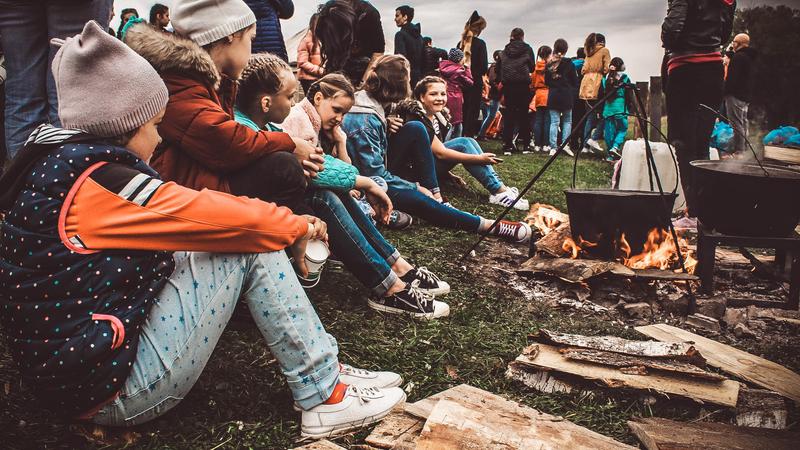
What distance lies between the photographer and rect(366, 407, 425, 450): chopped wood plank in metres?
1.93

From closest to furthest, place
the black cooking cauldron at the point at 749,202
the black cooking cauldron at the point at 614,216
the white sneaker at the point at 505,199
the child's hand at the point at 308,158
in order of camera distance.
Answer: the child's hand at the point at 308,158, the black cooking cauldron at the point at 749,202, the black cooking cauldron at the point at 614,216, the white sneaker at the point at 505,199

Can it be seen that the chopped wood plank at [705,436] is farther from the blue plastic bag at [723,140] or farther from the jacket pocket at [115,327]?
the blue plastic bag at [723,140]

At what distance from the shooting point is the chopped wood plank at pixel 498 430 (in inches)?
72.7

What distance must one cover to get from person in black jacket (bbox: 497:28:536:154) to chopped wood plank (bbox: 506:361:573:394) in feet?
30.0

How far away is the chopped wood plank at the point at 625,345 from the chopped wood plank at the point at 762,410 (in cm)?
26

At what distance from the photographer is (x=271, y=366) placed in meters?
2.48

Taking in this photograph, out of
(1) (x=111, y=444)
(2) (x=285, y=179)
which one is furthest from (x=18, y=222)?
(2) (x=285, y=179)

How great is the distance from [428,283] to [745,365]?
1637mm

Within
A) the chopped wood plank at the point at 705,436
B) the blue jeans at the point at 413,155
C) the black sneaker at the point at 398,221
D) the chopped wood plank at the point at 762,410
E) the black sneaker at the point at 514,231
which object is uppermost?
the blue jeans at the point at 413,155

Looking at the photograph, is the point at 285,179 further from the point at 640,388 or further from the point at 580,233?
the point at 580,233

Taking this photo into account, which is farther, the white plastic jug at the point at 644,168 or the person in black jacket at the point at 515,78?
the person in black jacket at the point at 515,78

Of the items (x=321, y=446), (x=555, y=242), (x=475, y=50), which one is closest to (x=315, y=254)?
(x=321, y=446)

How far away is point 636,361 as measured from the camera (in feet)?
8.19

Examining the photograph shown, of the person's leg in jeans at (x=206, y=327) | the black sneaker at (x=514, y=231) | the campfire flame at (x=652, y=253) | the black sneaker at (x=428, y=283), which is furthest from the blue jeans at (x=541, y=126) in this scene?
the person's leg in jeans at (x=206, y=327)
